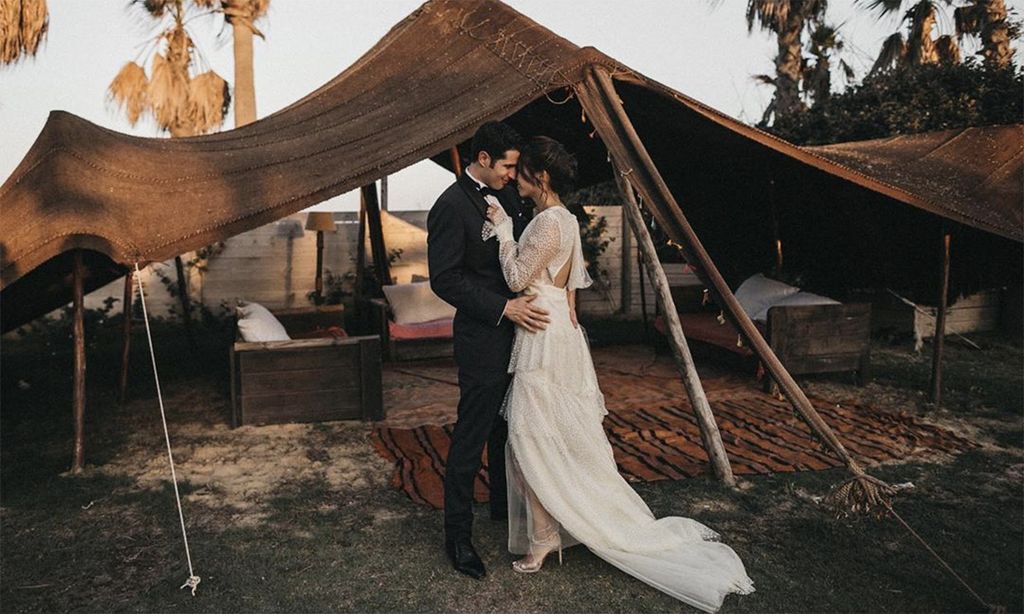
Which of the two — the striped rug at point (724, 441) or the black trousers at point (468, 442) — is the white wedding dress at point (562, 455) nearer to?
the black trousers at point (468, 442)

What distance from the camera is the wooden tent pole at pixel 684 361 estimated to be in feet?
11.8

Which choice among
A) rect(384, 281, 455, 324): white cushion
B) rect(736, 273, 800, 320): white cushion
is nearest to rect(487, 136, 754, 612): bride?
rect(736, 273, 800, 320): white cushion

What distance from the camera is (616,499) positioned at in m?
2.59

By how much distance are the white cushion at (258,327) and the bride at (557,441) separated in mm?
2645

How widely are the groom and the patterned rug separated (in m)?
0.71

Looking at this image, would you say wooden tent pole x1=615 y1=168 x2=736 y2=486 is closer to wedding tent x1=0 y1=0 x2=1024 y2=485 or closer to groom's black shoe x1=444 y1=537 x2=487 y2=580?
wedding tent x1=0 y1=0 x2=1024 y2=485

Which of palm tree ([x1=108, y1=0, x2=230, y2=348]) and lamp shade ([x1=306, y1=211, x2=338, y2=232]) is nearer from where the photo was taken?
lamp shade ([x1=306, y1=211, x2=338, y2=232])

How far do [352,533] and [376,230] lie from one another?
4920 millimetres

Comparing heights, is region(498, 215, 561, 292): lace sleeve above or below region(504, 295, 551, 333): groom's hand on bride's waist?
above

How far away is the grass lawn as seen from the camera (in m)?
2.44

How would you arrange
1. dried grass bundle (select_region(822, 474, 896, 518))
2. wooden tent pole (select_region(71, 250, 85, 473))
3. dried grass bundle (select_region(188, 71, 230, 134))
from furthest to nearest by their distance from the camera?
1. dried grass bundle (select_region(188, 71, 230, 134))
2. wooden tent pole (select_region(71, 250, 85, 473))
3. dried grass bundle (select_region(822, 474, 896, 518))

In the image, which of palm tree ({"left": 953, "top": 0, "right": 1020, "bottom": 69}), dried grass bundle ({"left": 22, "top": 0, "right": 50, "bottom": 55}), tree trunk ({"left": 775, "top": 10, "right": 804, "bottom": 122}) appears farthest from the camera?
tree trunk ({"left": 775, "top": 10, "right": 804, "bottom": 122})

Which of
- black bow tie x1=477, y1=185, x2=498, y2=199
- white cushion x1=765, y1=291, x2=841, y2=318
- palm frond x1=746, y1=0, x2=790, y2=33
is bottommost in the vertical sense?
white cushion x1=765, y1=291, x2=841, y2=318

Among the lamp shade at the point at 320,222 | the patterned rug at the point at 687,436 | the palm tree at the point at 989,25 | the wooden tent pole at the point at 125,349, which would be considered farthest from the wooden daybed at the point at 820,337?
the palm tree at the point at 989,25
